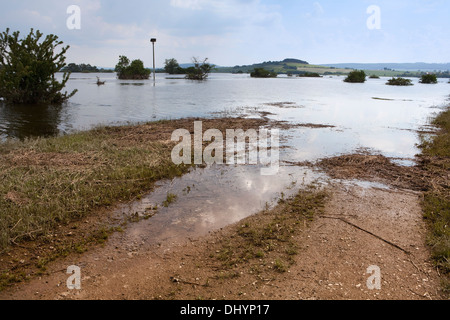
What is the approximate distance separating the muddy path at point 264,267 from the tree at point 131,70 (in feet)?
300

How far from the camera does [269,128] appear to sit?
1797 cm

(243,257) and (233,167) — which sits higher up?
(233,167)

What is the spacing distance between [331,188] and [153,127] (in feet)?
37.3

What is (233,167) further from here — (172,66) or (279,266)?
(172,66)

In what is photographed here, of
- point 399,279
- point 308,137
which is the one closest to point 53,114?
point 308,137

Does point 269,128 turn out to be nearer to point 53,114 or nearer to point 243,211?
point 243,211

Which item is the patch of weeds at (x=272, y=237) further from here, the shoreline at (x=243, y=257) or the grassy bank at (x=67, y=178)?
the grassy bank at (x=67, y=178)

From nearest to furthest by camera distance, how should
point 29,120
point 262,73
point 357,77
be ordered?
1. point 29,120
2. point 357,77
3. point 262,73

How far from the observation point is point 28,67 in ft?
77.2

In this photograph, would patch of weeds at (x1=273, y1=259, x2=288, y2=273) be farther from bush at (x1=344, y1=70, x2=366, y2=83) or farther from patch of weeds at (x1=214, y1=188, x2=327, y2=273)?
bush at (x1=344, y1=70, x2=366, y2=83)

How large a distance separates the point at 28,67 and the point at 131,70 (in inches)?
2786

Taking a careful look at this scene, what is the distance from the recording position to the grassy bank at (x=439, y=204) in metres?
5.14

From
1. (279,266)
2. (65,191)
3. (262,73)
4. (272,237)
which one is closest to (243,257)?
(279,266)

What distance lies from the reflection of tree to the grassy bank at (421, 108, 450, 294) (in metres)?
17.4
